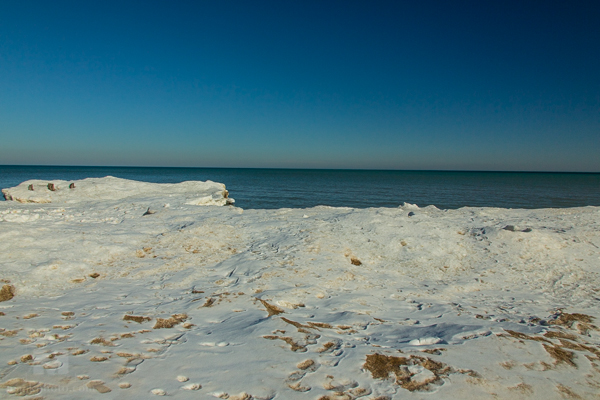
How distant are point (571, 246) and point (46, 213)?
17350 millimetres

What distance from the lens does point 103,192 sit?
1767cm

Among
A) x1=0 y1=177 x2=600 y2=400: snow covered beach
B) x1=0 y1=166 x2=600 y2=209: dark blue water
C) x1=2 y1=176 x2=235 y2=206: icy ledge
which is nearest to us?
x1=0 y1=177 x2=600 y2=400: snow covered beach

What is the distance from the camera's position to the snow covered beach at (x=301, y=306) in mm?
3211

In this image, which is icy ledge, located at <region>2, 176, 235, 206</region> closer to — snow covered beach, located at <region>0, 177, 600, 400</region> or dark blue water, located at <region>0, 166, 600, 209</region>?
snow covered beach, located at <region>0, 177, 600, 400</region>

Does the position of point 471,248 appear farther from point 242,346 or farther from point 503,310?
point 242,346

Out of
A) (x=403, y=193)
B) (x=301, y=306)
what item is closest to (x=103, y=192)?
(x=301, y=306)

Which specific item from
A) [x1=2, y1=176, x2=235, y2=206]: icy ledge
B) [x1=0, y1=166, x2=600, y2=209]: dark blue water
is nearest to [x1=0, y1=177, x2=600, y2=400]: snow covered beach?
[x1=2, y1=176, x2=235, y2=206]: icy ledge

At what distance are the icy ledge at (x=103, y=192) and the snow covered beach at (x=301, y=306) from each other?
20.2ft

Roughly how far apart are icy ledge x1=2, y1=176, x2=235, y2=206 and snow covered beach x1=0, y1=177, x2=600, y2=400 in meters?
6.16

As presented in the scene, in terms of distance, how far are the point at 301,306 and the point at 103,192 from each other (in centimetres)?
1650

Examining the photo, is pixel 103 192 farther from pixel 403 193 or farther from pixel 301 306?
pixel 403 193

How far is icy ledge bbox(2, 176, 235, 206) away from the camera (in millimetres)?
16953

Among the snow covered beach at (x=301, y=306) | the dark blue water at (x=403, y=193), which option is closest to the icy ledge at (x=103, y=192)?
the snow covered beach at (x=301, y=306)

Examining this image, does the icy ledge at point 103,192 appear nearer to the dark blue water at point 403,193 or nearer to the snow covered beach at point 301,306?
the snow covered beach at point 301,306
